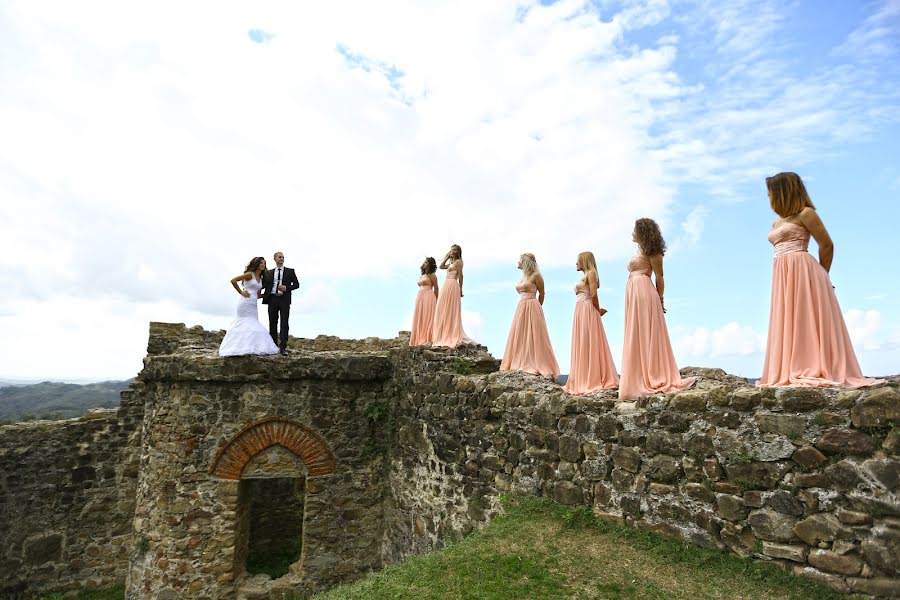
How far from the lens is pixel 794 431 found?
13.0 feet

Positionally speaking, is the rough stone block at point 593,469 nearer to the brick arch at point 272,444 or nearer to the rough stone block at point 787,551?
the rough stone block at point 787,551

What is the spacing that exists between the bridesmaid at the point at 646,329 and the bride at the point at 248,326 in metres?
7.09

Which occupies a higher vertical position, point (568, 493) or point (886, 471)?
point (886, 471)

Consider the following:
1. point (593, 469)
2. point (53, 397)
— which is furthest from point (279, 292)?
point (53, 397)

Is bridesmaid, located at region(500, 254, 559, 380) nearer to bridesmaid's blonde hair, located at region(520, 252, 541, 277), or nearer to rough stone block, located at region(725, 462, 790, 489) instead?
bridesmaid's blonde hair, located at region(520, 252, 541, 277)

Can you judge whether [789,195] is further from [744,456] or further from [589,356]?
[589,356]

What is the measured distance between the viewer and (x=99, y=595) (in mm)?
11406

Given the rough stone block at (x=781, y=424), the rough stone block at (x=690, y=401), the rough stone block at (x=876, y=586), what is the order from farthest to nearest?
the rough stone block at (x=690, y=401), the rough stone block at (x=781, y=424), the rough stone block at (x=876, y=586)

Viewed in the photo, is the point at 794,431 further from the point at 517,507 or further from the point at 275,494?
the point at 275,494

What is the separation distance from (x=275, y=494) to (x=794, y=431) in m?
12.5

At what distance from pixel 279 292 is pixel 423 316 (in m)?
3.13

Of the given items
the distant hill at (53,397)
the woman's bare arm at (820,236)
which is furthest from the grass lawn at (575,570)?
the distant hill at (53,397)

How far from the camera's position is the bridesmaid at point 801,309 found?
13.9ft

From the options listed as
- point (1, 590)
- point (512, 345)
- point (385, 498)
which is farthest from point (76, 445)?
point (512, 345)
